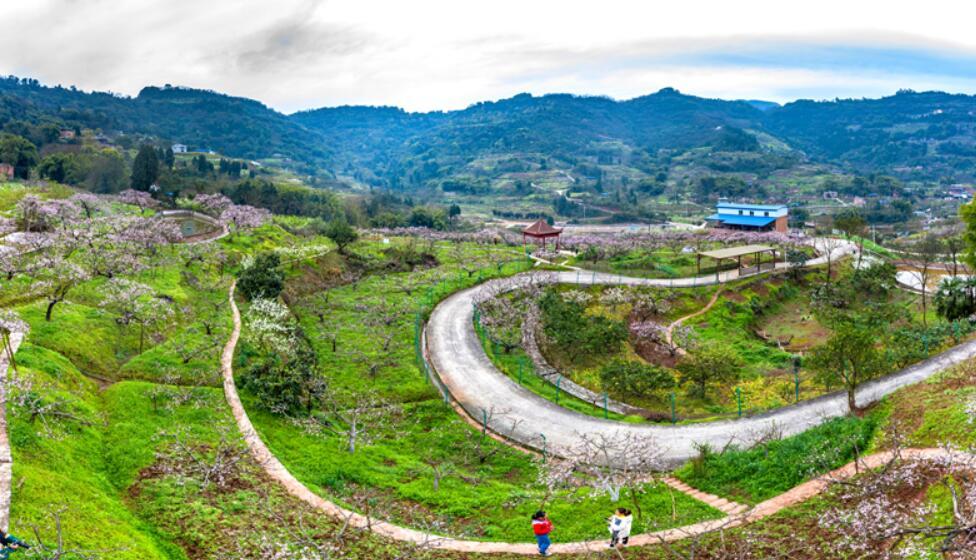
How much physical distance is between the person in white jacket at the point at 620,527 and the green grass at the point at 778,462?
496cm

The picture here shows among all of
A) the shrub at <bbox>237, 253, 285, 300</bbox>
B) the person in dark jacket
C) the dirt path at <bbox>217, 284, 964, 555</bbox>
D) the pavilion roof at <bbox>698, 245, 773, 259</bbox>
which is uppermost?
the shrub at <bbox>237, 253, 285, 300</bbox>

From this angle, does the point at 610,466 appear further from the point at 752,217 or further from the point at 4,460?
the point at 752,217

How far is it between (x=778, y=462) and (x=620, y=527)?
23.5 feet

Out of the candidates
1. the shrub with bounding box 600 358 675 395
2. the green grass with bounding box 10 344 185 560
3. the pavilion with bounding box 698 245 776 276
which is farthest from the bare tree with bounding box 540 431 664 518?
the pavilion with bounding box 698 245 776 276

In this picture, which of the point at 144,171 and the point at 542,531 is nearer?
the point at 542,531

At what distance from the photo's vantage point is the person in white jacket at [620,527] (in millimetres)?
16094

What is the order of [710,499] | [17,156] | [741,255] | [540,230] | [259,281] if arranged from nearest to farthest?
1. [710,499]
2. [259,281]
3. [741,255]
4. [540,230]
5. [17,156]

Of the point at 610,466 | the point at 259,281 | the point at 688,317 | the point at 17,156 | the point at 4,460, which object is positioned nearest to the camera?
the point at 4,460

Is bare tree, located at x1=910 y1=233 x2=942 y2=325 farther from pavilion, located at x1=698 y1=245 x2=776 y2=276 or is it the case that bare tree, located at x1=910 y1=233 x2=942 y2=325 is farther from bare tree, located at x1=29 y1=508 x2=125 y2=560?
bare tree, located at x1=29 y1=508 x2=125 y2=560

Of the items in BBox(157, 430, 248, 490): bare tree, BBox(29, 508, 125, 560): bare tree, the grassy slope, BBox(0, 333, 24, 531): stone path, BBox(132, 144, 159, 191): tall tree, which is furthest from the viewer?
BBox(132, 144, 159, 191): tall tree

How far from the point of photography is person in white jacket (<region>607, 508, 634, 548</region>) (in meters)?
16.1

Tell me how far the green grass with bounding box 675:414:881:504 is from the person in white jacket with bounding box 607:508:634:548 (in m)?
4.96

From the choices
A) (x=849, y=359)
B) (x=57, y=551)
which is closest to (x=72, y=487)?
(x=57, y=551)

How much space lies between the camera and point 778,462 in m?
20.1
